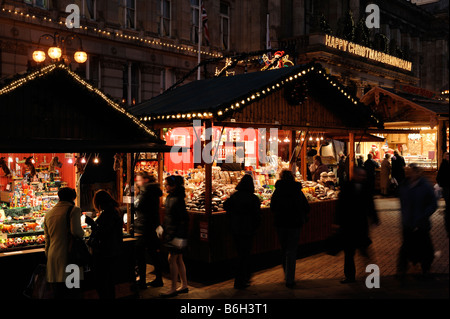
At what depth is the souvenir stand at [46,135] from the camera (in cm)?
775

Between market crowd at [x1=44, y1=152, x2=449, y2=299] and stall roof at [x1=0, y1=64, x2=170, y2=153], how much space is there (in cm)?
98

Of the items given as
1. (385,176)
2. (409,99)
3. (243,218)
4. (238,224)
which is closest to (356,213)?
(243,218)

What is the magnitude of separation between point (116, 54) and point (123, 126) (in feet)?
48.3

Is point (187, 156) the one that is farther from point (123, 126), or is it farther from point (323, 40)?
point (323, 40)

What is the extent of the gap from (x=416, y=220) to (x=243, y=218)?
366cm

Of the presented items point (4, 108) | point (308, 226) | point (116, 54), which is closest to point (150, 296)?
point (4, 108)

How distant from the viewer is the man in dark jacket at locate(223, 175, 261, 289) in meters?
8.26

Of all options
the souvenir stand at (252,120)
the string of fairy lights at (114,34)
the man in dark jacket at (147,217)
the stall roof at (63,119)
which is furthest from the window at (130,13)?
the man in dark jacket at (147,217)

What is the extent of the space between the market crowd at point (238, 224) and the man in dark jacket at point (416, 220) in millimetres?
10

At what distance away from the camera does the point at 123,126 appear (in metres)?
9.04

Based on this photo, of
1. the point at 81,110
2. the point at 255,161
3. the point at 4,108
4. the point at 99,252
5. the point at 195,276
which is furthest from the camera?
the point at 255,161

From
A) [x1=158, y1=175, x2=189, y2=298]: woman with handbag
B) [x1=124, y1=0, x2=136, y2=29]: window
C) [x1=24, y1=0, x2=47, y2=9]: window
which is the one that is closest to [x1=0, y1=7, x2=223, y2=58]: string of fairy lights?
[x1=24, y1=0, x2=47, y2=9]: window

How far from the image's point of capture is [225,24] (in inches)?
1196

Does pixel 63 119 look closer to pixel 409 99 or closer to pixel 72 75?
pixel 72 75
